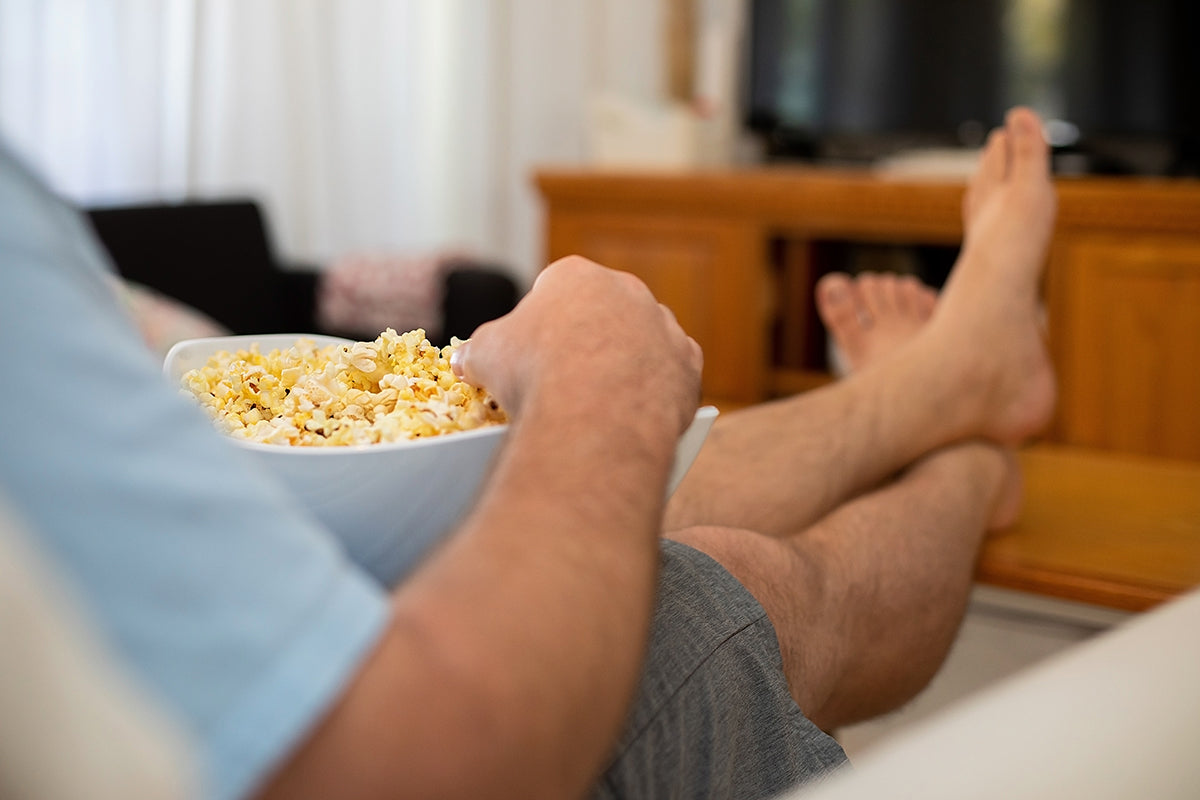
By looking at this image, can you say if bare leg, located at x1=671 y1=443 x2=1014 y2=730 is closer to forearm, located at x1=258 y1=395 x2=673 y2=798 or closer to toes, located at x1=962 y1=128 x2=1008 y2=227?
forearm, located at x1=258 y1=395 x2=673 y2=798

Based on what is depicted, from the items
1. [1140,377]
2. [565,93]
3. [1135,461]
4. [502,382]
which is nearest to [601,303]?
[502,382]

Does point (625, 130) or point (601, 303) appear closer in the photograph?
point (601, 303)

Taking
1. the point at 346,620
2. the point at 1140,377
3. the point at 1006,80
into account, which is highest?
the point at 1006,80

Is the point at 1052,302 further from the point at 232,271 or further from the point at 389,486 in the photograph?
the point at 389,486

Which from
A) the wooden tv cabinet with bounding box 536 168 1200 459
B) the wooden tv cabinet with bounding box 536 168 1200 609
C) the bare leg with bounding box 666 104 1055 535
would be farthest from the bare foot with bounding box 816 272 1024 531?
the wooden tv cabinet with bounding box 536 168 1200 459

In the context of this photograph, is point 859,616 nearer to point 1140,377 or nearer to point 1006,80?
point 1140,377

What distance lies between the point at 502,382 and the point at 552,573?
16 centimetres

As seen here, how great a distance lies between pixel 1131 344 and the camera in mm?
2418

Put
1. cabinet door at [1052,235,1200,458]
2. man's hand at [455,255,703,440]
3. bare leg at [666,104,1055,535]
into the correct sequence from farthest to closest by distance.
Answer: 1. cabinet door at [1052,235,1200,458]
2. bare leg at [666,104,1055,535]
3. man's hand at [455,255,703,440]

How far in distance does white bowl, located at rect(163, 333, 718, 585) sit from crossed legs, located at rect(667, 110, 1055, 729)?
0.23 metres

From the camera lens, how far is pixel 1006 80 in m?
2.91

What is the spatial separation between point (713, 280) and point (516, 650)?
2.47 meters

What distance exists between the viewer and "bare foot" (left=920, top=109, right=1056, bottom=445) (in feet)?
4.17

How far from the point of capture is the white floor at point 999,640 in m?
1.18
